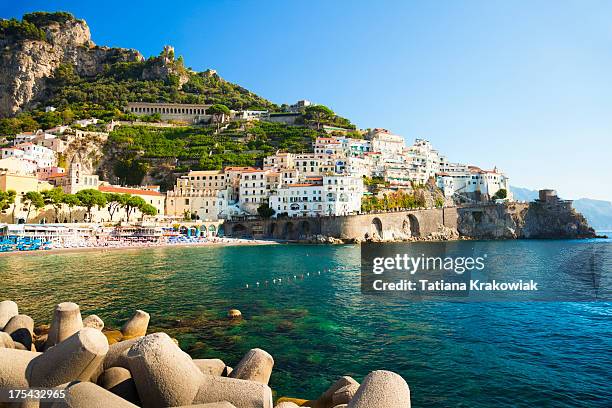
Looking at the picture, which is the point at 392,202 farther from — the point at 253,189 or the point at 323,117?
the point at 323,117

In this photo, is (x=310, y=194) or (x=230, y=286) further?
(x=310, y=194)

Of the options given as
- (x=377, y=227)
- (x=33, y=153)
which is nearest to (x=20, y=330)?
(x=377, y=227)

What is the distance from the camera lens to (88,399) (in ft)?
12.5

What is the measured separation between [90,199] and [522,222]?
267 feet

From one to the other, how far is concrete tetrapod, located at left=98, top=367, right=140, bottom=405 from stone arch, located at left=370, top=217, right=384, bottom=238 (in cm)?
6291

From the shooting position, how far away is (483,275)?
1130 inches

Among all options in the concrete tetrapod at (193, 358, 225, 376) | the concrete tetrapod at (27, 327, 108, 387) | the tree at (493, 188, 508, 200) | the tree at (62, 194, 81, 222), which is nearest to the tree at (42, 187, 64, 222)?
the tree at (62, 194, 81, 222)

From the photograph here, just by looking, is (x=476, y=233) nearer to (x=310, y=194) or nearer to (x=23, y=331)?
(x=310, y=194)

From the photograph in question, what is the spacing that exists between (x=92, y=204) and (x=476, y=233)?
70641 mm

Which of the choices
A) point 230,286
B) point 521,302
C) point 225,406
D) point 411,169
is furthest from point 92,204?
point 411,169

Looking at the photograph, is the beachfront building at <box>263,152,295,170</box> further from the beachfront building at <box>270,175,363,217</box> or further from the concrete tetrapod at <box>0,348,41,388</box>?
the concrete tetrapod at <box>0,348,41,388</box>

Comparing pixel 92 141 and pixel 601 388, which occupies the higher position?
pixel 92 141

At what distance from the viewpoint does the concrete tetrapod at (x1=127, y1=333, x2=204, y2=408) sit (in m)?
4.38

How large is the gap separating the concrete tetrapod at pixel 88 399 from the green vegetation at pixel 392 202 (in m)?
71.3
